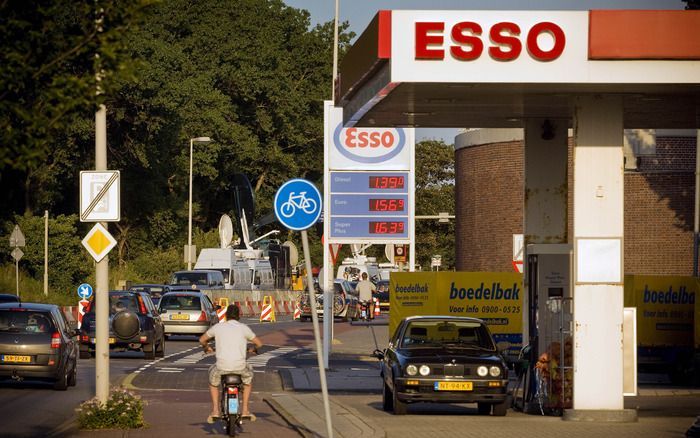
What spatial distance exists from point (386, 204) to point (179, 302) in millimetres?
10443

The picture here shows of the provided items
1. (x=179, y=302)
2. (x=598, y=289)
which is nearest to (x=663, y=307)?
(x=598, y=289)

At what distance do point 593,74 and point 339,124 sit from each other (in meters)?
15.5

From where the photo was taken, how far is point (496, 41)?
19.0m

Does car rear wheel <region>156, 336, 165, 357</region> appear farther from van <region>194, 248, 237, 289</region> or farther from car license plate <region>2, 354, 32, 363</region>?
van <region>194, 248, 237, 289</region>

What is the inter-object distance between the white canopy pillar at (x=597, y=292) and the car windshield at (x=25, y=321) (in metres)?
9.91

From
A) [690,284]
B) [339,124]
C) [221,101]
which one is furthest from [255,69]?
[690,284]

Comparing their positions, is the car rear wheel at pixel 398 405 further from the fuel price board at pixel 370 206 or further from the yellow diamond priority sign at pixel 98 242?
the fuel price board at pixel 370 206

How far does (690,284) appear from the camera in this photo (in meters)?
30.5

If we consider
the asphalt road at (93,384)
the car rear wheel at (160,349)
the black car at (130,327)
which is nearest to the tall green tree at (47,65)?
the asphalt road at (93,384)

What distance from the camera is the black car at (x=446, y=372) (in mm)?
20719

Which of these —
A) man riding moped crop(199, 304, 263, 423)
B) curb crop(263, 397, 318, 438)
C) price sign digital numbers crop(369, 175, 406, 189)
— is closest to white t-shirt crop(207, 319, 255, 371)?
man riding moped crop(199, 304, 263, 423)

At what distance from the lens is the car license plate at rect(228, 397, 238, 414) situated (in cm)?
1758

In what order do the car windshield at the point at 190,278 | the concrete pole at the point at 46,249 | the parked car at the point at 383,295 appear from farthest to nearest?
the parked car at the point at 383,295 < the car windshield at the point at 190,278 < the concrete pole at the point at 46,249

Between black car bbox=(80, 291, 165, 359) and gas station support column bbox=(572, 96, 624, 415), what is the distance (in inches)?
655
